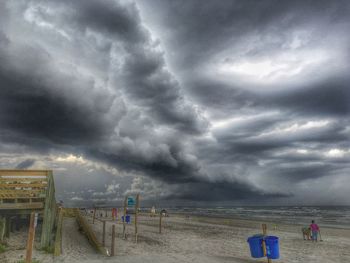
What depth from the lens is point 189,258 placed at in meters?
14.2

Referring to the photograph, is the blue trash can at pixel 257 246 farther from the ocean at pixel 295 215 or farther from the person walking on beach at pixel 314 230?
the ocean at pixel 295 215

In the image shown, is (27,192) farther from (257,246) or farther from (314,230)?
(314,230)

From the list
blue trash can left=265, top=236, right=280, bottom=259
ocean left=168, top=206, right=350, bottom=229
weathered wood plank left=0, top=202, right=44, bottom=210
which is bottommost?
ocean left=168, top=206, right=350, bottom=229

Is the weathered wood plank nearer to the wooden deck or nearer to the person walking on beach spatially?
the wooden deck

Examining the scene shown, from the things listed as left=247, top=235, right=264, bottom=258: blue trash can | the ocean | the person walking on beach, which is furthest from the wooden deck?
the ocean

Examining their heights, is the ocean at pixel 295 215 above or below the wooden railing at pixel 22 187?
below

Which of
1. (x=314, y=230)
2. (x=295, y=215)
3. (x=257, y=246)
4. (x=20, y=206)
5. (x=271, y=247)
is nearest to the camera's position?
(x=271, y=247)

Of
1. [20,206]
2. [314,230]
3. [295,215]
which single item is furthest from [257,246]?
[295,215]

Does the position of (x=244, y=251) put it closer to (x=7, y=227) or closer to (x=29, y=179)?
(x=29, y=179)

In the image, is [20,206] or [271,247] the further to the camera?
[20,206]

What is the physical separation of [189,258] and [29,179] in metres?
8.89

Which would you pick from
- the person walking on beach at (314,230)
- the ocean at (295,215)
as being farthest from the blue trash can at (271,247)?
the ocean at (295,215)

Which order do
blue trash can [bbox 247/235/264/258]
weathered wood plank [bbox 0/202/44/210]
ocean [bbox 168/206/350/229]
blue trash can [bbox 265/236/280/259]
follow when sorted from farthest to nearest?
ocean [bbox 168/206/350/229]
weathered wood plank [bbox 0/202/44/210]
blue trash can [bbox 247/235/264/258]
blue trash can [bbox 265/236/280/259]

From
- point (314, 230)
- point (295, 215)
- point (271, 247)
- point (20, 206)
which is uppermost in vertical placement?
point (20, 206)
